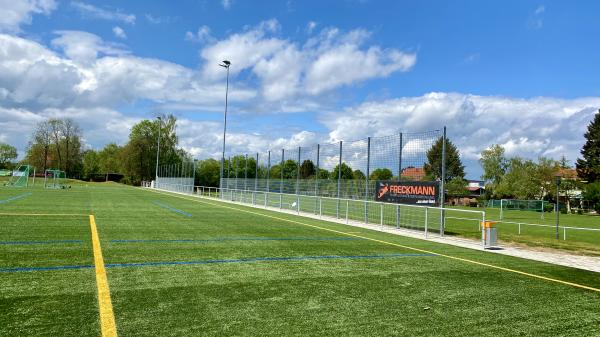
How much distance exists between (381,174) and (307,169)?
5.68 m

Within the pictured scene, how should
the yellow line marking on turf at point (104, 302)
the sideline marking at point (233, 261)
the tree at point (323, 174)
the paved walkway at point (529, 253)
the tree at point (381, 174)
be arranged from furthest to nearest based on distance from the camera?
the tree at point (323, 174), the tree at point (381, 174), the paved walkway at point (529, 253), the sideline marking at point (233, 261), the yellow line marking on turf at point (104, 302)

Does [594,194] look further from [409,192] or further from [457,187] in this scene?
[409,192]

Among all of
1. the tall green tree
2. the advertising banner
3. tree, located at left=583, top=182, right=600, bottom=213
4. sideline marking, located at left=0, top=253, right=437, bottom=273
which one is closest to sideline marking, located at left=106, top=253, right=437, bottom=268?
sideline marking, located at left=0, top=253, right=437, bottom=273

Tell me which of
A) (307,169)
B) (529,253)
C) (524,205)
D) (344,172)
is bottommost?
(524,205)

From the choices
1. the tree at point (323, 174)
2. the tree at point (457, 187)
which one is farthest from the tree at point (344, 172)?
the tree at point (457, 187)

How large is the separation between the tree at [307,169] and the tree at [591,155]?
55.8m

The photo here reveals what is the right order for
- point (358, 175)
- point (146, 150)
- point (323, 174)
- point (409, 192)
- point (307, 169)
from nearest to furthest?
point (409, 192) → point (358, 175) → point (323, 174) → point (307, 169) → point (146, 150)

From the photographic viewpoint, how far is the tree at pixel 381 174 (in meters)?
14.4

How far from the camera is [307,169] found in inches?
782

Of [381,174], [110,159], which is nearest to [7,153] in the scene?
[110,159]

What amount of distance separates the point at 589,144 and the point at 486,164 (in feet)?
68.2

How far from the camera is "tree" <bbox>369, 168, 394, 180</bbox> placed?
14430mm

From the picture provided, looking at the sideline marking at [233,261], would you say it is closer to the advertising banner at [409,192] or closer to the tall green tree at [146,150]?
the advertising banner at [409,192]

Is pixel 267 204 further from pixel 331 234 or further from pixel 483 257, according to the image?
pixel 483 257
